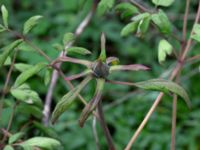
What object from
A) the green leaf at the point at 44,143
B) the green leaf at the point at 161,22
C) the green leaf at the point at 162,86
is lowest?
the green leaf at the point at 44,143

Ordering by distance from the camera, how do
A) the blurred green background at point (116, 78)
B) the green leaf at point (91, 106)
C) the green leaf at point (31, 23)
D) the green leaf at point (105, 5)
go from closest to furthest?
the green leaf at point (91, 106)
the green leaf at point (31, 23)
the green leaf at point (105, 5)
the blurred green background at point (116, 78)

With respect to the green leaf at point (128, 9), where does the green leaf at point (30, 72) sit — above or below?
below

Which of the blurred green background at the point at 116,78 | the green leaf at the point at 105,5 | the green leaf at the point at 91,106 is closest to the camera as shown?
the green leaf at the point at 91,106

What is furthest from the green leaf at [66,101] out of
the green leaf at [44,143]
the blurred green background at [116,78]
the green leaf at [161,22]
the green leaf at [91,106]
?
the blurred green background at [116,78]

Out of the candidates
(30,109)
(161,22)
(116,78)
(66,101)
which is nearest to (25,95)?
(30,109)

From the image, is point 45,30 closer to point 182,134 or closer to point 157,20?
point 182,134

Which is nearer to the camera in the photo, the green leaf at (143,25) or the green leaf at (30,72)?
the green leaf at (30,72)

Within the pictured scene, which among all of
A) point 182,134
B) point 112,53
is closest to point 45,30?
point 112,53

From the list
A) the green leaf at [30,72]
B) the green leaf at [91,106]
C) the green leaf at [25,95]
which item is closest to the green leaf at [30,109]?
the green leaf at [25,95]

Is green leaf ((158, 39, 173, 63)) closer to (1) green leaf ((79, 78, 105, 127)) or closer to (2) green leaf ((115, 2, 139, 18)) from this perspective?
(2) green leaf ((115, 2, 139, 18))

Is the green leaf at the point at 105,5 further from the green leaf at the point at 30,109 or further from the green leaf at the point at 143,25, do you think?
the green leaf at the point at 30,109
